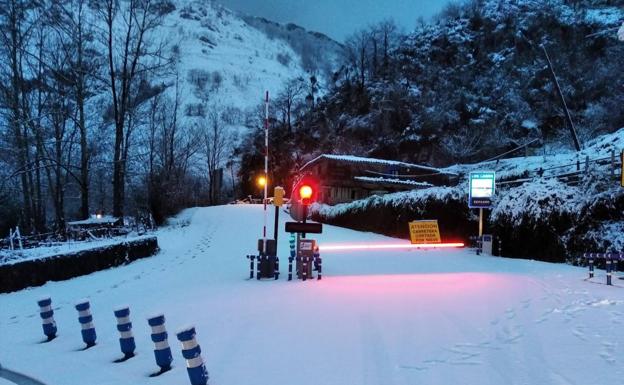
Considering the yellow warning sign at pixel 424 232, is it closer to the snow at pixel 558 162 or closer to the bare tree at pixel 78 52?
the snow at pixel 558 162

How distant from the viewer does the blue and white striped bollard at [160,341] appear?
4.87 meters

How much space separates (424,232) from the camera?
1856 centimetres

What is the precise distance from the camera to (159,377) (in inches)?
195

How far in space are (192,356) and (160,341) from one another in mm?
799

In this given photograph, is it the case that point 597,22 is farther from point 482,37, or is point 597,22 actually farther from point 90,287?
point 90,287

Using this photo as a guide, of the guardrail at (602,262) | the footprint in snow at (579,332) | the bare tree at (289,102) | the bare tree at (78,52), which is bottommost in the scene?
the footprint in snow at (579,332)

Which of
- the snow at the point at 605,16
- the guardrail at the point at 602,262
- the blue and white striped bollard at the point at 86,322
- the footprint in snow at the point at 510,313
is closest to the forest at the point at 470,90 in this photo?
the snow at the point at 605,16

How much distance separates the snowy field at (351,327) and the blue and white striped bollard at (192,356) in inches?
15.5

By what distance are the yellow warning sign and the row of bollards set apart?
14.0 m

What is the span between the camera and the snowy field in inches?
192

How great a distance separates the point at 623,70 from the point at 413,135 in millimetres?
22621

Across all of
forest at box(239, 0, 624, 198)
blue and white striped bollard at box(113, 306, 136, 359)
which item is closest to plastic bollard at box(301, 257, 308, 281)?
blue and white striped bollard at box(113, 306, 136, 359)

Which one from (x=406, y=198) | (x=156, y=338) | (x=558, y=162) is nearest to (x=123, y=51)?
(x=406, y=198)

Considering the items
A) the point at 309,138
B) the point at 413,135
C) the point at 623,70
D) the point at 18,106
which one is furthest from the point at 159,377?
the point at 309,138
